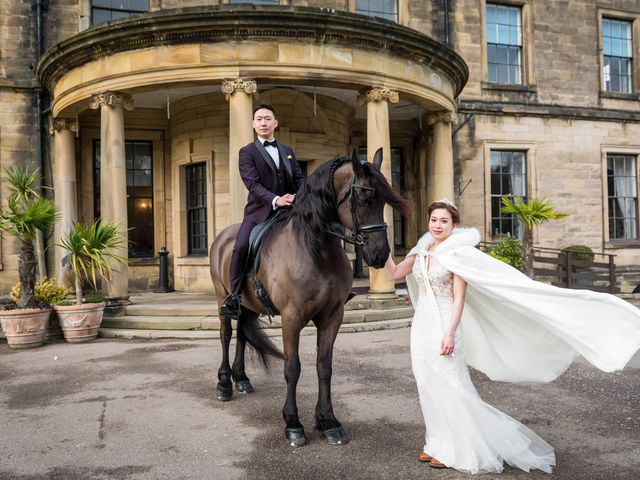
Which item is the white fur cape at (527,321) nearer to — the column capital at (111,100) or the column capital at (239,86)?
the column capital at (239,86)

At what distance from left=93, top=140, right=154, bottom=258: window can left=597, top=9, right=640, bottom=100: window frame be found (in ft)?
45.9

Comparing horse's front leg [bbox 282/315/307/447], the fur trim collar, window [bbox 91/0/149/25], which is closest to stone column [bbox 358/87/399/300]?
horse's front leg [bbox 282/315/307/447]

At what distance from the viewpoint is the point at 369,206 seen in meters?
3.53

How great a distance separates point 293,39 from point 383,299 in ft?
16.7

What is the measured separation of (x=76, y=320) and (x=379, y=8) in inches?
438

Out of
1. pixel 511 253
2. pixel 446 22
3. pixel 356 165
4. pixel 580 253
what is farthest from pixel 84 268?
pixel 580 253

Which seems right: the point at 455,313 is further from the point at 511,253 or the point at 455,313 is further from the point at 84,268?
the point at 511,253

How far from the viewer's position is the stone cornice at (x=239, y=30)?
30.6 ft

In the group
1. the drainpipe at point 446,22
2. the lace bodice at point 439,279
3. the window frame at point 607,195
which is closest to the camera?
the lace bodice at point 439,279

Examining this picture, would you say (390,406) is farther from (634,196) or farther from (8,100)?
(634,196)

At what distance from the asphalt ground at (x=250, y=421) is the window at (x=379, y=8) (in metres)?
10.6

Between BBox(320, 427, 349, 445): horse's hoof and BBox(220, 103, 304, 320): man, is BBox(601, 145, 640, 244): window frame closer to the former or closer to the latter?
BBox(220, 103, 304, 320): man

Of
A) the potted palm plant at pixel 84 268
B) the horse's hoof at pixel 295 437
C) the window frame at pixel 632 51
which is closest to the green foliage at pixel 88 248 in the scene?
the potted palm plant at pixel 84 268

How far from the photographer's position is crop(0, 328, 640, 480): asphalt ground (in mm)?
3504
